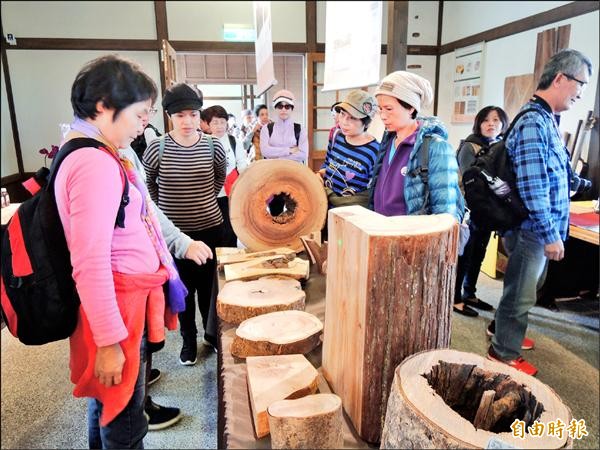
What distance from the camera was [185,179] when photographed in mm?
1888

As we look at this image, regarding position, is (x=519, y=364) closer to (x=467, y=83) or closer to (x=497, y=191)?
(x=497, y=191)

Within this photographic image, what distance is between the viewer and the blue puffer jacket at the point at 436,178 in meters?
1.38

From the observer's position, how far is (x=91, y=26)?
5188 millimetres

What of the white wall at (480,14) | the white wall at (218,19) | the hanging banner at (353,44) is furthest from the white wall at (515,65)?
the hanging banner at (353,44)

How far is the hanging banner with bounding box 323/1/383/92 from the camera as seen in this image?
5.08ft

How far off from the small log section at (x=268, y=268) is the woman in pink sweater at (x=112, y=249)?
38cm

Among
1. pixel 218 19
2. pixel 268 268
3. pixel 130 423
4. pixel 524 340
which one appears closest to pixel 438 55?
pixel 218 19

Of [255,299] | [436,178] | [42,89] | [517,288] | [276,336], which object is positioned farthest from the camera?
[42,89]

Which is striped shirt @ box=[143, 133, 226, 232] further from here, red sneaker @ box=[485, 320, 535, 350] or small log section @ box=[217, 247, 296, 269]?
red sneaker @ box=[485, 320, 535, 350]

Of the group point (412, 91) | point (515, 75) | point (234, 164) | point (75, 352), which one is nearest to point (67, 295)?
point (75, 352)

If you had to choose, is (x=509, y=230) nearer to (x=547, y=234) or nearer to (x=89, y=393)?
(x=547, y=234)

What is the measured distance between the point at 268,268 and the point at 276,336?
0.48 m

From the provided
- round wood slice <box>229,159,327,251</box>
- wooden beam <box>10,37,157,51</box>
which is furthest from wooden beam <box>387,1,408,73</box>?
wooden beam <box>10,37,157,51</box>

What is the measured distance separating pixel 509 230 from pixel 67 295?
1808 mm
